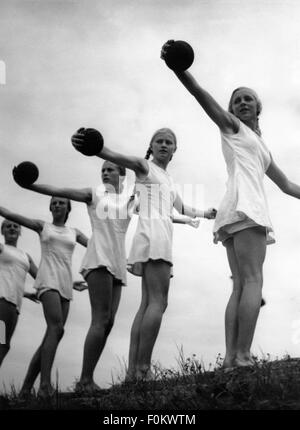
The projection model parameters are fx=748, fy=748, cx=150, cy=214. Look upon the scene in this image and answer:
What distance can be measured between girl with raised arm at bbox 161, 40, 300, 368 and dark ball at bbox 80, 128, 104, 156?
813 mm

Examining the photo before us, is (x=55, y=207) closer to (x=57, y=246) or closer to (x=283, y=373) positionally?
(x=57, y=246)

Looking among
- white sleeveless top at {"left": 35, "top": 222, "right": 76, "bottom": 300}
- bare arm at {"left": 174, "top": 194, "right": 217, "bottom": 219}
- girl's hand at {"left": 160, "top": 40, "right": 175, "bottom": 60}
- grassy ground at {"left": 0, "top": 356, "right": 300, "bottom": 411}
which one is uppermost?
girl's hand at {"left": 160, "top": 40, "right": 175, "bottom": 60}

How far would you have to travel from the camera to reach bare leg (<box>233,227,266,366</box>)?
18.6 feet

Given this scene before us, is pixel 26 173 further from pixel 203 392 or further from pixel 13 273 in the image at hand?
pixel 203 392

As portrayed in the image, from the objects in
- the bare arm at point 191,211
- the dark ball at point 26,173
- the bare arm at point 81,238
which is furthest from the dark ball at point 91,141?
the bare arm at point 81,238

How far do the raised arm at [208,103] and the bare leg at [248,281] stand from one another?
0.88m

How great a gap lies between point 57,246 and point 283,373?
3520 millimetres

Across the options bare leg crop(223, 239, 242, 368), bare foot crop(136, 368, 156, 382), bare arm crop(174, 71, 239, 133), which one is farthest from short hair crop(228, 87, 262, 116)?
bare foot crop(136, 368, 156, 382)

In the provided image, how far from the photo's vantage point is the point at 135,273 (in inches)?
272

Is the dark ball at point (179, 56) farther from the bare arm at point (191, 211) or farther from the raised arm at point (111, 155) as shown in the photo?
the bare arm at point (191, 211)

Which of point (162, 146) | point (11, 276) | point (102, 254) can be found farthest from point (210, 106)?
point (11, 276)

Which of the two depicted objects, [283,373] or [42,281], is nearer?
[283,373]

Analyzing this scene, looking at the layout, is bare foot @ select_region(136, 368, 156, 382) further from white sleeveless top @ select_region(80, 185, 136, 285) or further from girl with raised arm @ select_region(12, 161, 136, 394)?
white sleeveless top @ select_region(80, 185, 136, 285)
